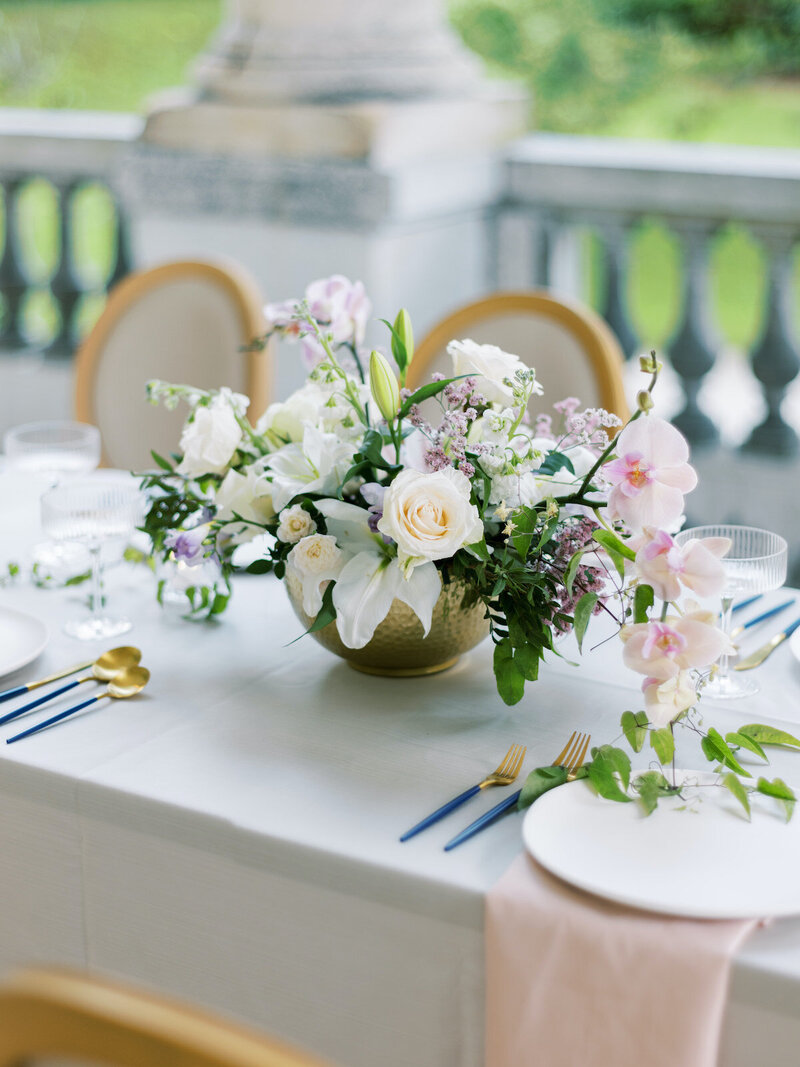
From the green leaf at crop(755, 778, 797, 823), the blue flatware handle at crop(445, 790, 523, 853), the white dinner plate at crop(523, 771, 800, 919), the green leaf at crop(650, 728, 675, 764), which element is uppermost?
the green leaf at crop(650, 728, 675, 764)

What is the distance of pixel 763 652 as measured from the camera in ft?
4.20

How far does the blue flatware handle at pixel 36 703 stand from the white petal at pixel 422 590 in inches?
13.4

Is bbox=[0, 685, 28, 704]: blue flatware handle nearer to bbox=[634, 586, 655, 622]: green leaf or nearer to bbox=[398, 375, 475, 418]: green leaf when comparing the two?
bbox=[398, 375, 475, 418]: green leaf

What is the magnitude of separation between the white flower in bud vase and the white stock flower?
32 centimetres

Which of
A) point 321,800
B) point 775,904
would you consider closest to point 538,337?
point 321,800

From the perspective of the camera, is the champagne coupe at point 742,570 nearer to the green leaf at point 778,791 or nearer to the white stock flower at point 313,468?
the green leaf at point 778,791

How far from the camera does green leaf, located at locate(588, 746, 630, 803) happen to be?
0.98 meters

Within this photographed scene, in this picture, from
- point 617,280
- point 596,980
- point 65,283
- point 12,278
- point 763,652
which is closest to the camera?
point 596,980

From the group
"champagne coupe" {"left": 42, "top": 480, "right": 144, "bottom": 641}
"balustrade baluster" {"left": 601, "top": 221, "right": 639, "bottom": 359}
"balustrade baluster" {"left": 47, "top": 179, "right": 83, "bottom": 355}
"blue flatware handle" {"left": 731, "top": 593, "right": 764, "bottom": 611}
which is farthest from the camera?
"balustrade baluster" {"left": 47, "top": 179, "right": 83, "bottom": 355}

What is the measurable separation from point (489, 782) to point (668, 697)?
16 cm

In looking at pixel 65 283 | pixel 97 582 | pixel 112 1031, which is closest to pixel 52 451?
pixel 97 582

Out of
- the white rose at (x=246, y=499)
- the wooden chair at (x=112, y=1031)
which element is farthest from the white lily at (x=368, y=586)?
the wooden chair at (x=112, y=1031)

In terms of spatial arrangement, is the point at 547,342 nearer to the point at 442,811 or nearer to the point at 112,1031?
the point at 442,811

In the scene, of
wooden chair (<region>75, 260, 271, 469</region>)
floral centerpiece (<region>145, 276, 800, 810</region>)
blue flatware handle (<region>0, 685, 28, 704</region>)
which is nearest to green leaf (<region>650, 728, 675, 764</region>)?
floral centerpiece (<region>145, 276, 800, 810</region>)
